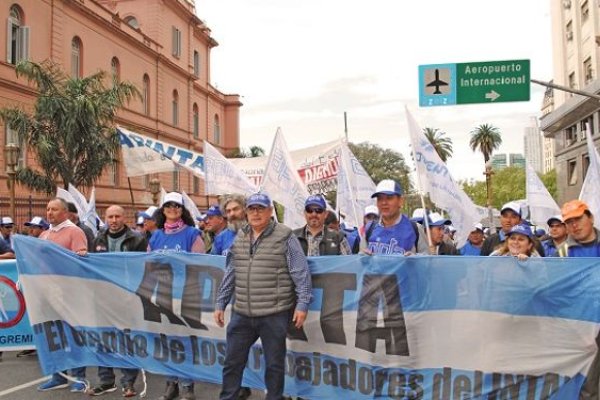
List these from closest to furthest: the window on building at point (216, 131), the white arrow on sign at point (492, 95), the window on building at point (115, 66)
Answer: the white arrow on sign at point (492, 95) → the window on building at point (115, 66) → the window on building at point (216, 131)

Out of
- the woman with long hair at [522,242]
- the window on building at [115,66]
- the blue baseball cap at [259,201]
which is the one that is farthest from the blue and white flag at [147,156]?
the window on building at [115,66]

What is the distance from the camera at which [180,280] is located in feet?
19.4

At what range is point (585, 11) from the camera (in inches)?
1412

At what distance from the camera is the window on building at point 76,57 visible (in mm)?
29467

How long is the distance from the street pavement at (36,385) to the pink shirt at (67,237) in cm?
145

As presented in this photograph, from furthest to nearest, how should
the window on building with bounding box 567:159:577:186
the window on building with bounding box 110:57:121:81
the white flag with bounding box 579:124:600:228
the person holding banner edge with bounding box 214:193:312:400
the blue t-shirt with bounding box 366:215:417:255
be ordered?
the window on building with bounding box 567:159:577:186 → the window on building with bounding box 110:57:121:81 → the white flag with bounding box 579:124:600:228 → the blue t-shirt with bounding box 366:215:417:255 → the person holding banner edge with bounding box 214:193:312:400

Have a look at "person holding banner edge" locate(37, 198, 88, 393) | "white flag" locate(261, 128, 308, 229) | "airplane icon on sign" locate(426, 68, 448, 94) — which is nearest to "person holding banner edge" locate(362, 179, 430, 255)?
"white flag" locate(261, 128, 308, 229)

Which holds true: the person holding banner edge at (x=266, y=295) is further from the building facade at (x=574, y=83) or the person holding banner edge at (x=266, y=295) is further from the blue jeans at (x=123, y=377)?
the building facade at (x=574, y=83)

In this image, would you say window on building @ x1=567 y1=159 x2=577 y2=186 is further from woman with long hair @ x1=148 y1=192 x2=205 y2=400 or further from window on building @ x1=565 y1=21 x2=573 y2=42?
woman with long hair @ x1=148 y1=192 x2=205 y2=400

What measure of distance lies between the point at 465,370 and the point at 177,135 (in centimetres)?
3781

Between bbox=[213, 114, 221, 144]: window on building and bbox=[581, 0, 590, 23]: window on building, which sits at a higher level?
bbox=[581, 0, 590, 23]: window on building

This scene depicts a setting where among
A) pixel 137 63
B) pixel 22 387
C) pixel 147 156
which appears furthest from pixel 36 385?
pixel 137 63

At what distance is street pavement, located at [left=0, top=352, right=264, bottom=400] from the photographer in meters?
5.99

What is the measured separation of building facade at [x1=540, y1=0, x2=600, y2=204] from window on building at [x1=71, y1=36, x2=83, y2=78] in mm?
25414
